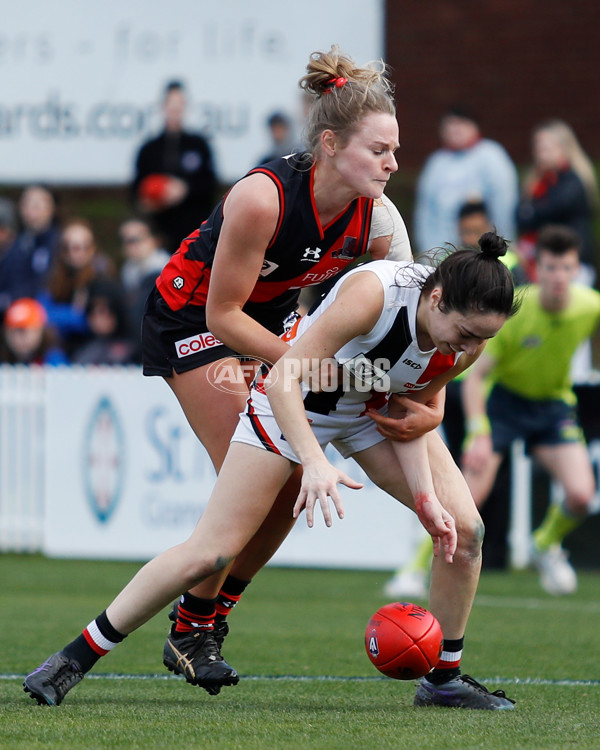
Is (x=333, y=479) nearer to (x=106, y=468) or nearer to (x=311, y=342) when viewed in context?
(x=311, y=342)

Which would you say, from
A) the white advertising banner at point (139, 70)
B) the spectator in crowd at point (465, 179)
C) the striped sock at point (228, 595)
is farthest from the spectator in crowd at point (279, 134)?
the striped sock at point (228, 595)

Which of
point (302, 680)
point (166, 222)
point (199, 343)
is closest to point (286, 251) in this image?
point (199, 343)

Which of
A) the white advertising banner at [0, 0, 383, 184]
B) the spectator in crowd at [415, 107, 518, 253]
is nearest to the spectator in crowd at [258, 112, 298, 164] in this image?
the white advertising banner at [0, 0, 383, 184]

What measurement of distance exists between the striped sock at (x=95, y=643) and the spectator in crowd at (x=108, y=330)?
20.8ft

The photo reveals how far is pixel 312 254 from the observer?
459 cm

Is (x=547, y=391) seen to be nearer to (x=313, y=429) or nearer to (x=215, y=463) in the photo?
(x=215, y=463)

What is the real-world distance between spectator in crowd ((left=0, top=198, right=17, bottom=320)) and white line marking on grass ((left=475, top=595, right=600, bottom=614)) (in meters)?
5.65

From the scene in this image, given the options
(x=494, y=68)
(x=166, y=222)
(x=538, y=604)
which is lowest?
(x=538, y=604)

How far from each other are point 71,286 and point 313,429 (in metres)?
7.24

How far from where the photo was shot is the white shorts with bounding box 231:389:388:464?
4320 mm

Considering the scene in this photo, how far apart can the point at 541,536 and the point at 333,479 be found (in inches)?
197

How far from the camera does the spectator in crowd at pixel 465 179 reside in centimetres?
1055

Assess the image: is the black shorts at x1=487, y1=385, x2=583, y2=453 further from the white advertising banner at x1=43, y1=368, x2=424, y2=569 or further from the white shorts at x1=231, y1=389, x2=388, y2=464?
the white shorts at x1=231, y1=389, x2=388, y2=464

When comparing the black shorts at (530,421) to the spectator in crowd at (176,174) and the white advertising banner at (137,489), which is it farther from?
the spectator in crowd at (176,174)
